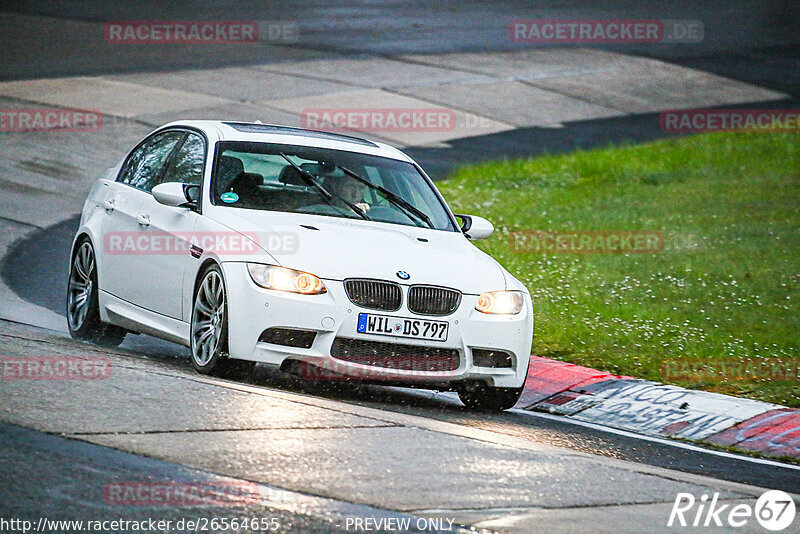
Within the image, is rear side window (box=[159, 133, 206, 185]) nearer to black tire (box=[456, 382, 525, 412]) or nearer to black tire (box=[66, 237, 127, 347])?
black tire (box=[66, 237, 127, 347])

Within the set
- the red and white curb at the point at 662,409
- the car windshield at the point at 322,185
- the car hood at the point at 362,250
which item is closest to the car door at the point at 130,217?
the car windshield at the point at 322,185

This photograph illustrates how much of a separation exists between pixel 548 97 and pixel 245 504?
2301 cm

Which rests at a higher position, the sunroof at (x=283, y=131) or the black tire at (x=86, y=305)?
the sunroof at (x=283, y=131)

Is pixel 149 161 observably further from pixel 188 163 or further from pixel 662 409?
pixel 662 409

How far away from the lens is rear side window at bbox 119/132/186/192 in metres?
10.0

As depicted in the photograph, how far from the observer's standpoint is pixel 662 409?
954 cm

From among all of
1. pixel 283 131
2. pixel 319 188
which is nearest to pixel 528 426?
pixel 319 188

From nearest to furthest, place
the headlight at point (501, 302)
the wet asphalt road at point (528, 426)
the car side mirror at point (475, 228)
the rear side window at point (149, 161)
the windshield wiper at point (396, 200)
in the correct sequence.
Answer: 1. the wet asphalt road at point (528, 426)
2. the headlight at point (501, 302)
3. the windshield wiper at point (396, 200)
4. the car side mirror at point (475, 228)
5. the rear side window at point (149, 161)

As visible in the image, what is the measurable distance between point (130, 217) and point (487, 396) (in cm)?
271

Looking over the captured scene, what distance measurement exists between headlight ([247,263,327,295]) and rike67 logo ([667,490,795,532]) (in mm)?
2631

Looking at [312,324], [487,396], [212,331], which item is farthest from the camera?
[487,396]

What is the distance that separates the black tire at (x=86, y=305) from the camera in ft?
33.0

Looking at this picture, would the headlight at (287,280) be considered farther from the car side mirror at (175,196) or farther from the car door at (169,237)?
the car side mirror at (175,196)

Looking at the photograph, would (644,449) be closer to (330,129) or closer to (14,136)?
(14,136)
